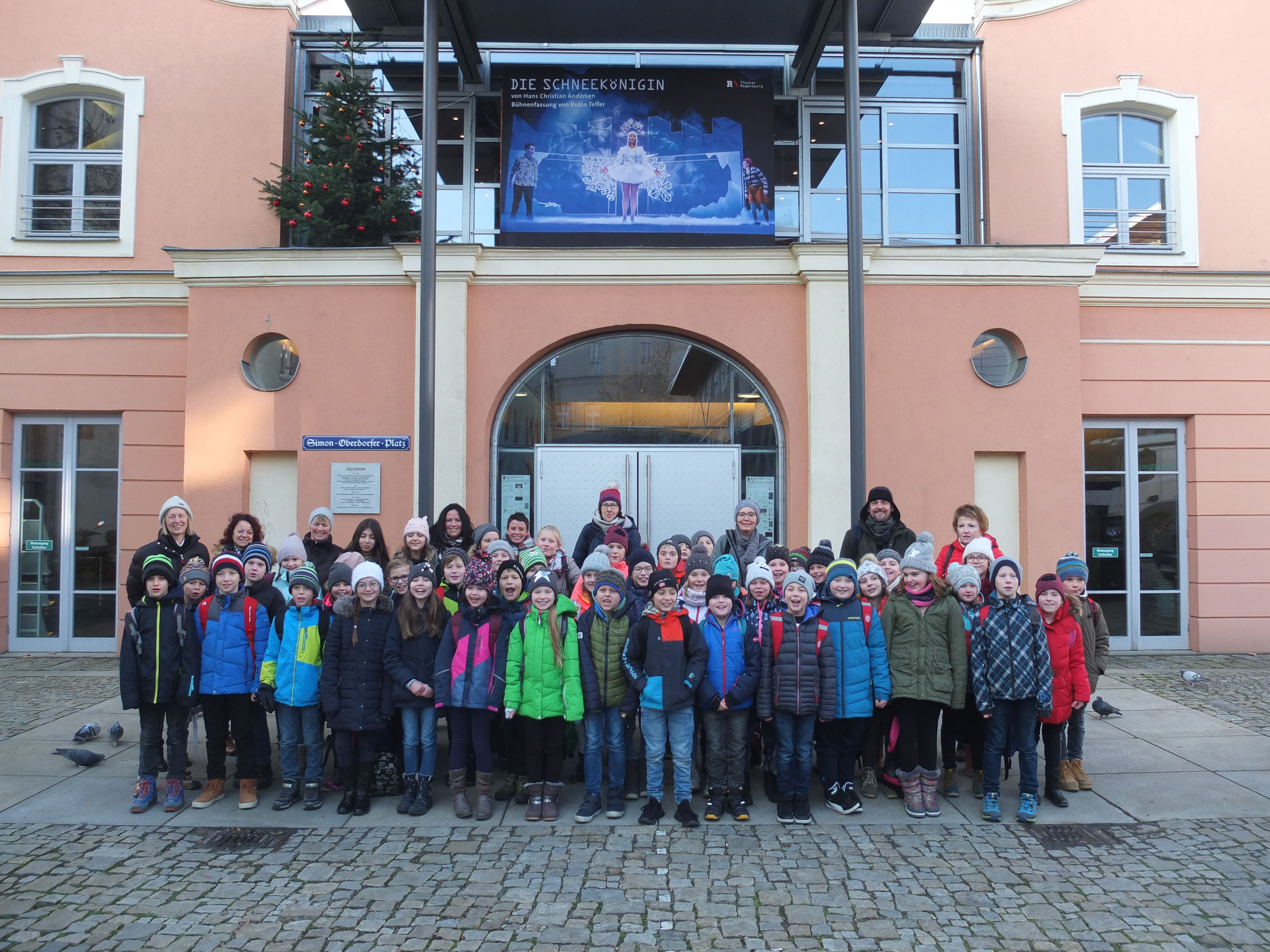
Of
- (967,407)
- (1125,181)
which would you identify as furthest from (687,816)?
(1125,181)

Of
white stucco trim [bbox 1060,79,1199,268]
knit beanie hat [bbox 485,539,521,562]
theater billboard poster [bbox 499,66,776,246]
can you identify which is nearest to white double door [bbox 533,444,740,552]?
theater billboard poster [bbox 499,66,776,246]

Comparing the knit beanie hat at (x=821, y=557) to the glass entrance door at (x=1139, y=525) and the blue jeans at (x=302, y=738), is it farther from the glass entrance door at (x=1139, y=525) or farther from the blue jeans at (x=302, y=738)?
the glass entrance door at (x=1139, y=525)

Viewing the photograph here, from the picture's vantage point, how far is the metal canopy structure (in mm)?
8852

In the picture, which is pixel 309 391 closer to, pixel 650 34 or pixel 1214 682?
pixel 650 34

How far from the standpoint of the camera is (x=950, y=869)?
4.53 meters

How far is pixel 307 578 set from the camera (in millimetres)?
5371

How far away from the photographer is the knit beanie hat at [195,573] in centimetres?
550

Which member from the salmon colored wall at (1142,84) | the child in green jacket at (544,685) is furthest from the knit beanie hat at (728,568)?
the salmon colored wall at (1142,84)

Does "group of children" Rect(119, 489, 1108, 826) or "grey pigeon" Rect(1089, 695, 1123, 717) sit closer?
"group of children" Rect(119, 489, 1108, 826)

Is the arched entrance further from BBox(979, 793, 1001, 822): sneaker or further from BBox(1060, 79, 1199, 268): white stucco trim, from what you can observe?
BBox(1060, 79, 1199, 268): white stucco trim

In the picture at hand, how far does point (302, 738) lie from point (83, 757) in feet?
6.54

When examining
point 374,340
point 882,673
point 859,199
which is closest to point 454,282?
point 374,340

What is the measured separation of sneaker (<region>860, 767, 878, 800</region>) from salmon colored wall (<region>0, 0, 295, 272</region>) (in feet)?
31.0

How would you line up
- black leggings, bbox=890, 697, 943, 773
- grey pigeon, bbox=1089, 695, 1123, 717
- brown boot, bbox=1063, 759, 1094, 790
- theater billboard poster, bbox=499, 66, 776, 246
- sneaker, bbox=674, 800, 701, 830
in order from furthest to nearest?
theater billboard poster, bbox=499, 66, 776, 246 < grey pigeon, bbox=1089, 695, 1123, 717 < brown boot, bbox=1063, 759, 1094, 790 < black leggings, bbox=890, 697, 943, 773 < sneaker, bbox=674, 800, 701, 830
